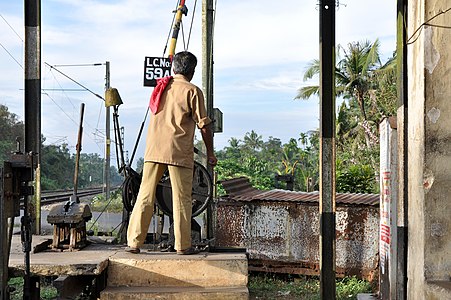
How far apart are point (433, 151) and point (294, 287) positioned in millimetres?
5182

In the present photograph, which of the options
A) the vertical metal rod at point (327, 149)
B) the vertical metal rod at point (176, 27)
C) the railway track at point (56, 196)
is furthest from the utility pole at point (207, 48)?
the railway track at point (56, 196)

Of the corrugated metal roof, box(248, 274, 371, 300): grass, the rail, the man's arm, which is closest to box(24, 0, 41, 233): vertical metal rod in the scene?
the man's arm

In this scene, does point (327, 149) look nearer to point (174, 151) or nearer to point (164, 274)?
point (174, 151)

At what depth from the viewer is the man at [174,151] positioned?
→ 20.9 feet

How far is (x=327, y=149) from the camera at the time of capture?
7.70 m

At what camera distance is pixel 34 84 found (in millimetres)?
7766

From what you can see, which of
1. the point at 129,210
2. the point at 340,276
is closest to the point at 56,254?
the point at 129,210

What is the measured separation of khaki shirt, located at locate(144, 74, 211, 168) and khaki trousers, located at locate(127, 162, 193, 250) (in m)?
0.10

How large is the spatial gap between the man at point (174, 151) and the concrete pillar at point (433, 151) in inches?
91.6

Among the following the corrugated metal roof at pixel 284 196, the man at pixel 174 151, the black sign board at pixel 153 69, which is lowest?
the corrugated metal roof at pixel 284 196

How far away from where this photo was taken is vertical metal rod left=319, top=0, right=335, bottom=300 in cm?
751

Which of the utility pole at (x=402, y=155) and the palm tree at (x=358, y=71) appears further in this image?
the palm tree at (x=358, y=71)

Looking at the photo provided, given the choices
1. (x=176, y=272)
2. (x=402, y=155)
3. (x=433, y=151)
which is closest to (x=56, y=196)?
(x=176, y=272)

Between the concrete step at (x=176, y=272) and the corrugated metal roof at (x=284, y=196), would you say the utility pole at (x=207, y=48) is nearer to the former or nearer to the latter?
the corrugated metal roof at (x=284, y=196)
